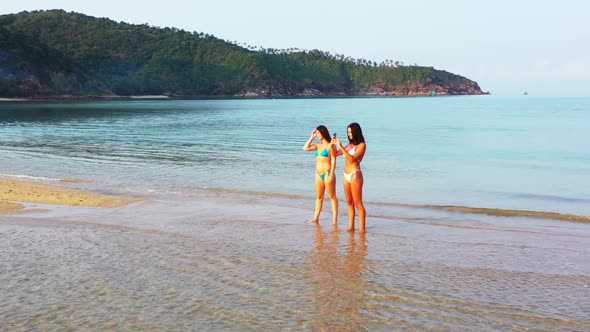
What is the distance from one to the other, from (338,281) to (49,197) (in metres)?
9.74

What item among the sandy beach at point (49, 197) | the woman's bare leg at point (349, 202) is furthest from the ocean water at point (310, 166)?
the woman's bare leg at point (349, 202)

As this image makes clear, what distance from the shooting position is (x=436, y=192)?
1827cm

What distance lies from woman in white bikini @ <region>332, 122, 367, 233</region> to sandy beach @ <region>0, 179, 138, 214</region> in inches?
237

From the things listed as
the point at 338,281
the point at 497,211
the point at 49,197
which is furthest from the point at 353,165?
the point at 49,197

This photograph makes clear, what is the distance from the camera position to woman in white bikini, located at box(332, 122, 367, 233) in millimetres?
10578

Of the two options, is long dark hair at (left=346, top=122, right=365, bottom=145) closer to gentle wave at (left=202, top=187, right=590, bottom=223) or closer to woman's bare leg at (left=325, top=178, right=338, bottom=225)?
woman's bare leg at (left=325, top=178, right=338, bottom=225)

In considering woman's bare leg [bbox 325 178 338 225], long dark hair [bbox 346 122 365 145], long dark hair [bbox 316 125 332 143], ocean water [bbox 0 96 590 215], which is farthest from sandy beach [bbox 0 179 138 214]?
long dark hair [bbox 346 122 365 145]

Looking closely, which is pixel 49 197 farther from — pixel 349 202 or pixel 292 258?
pixel 292 258

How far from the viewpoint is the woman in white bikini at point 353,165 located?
34.7 feet

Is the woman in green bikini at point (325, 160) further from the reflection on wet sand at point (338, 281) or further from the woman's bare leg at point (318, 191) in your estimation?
the reflection on wet sand at point (338, 281)

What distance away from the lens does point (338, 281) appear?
25.7 feet

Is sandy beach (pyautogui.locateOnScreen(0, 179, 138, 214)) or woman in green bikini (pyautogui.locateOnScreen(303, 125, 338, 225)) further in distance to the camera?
sandy beach (pyautogui.locateOnScreen(0, 179, 138, 214))

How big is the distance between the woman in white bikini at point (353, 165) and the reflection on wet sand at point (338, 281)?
55 cm

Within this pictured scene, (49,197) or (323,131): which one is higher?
Result: (323,131)
